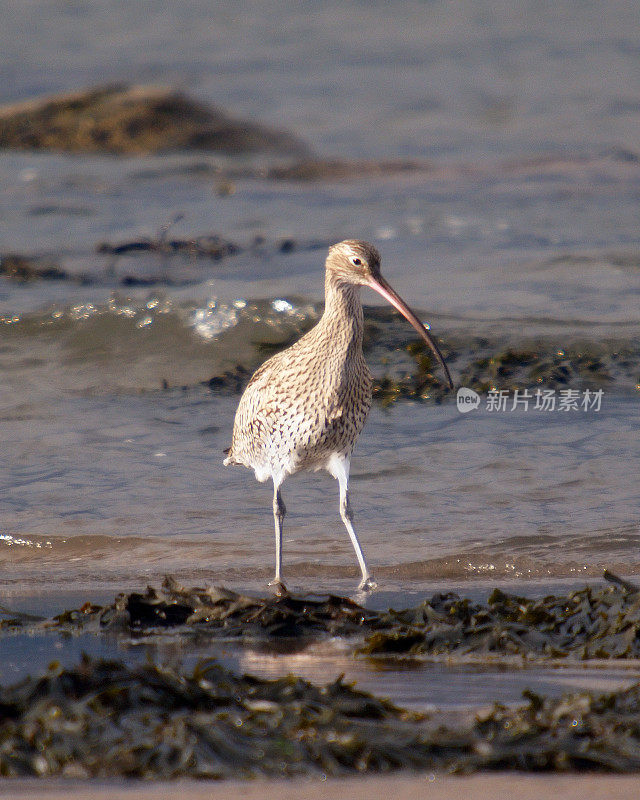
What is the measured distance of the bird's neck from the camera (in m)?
5.57

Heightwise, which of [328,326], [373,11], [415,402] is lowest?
[415,402]

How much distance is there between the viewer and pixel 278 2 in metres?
36.0

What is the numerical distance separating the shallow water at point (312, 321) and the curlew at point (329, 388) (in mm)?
501

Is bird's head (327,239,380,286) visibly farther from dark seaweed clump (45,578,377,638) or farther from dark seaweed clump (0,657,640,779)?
dark seaweed clump (0,657,640,779)

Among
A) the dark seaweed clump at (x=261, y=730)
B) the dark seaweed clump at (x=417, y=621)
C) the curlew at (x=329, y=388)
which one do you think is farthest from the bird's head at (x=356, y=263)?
the dark seaweed clump at (x=261, y=730)

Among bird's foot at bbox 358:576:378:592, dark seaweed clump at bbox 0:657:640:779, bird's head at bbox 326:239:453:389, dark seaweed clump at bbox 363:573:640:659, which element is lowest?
bird's foot at bbox 358:576:378:592

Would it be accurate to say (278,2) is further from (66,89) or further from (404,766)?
(404,766)

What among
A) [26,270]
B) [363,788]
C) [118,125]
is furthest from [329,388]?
[118,125]

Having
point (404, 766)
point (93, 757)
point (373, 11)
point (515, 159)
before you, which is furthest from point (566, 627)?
point (373, 11)

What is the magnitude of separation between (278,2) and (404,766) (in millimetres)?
35903

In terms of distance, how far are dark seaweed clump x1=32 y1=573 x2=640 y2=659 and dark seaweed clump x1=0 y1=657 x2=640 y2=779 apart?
2.44ft

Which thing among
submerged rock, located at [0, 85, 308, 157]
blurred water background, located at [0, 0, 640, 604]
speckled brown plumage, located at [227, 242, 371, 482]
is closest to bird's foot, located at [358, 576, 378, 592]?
blurred water background, located at [0, 0, 640, 604]

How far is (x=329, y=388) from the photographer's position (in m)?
5.49

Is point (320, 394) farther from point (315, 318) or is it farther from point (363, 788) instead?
point (315, 318)
